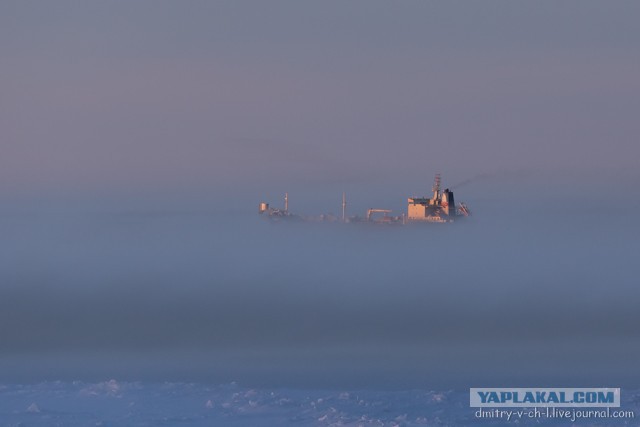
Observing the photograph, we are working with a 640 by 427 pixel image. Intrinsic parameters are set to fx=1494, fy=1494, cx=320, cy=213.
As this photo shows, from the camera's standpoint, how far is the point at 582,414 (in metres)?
44.3

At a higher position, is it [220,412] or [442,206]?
[442,206]

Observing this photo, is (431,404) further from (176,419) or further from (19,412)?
(19,412)

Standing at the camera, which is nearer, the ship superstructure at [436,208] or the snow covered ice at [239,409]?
the snow covered ice at [239,409]

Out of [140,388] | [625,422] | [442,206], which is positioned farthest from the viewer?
[442,206]

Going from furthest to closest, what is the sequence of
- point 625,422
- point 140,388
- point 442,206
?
point 442,206, point 140,388, point 625,422

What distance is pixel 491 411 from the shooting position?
1759 inches

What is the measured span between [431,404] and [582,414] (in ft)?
14.9

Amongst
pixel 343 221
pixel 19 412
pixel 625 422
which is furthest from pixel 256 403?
pixel 343 221

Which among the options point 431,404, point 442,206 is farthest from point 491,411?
point 442,206

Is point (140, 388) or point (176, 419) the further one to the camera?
point (140, 388)

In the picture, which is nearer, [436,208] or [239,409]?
[239,409]

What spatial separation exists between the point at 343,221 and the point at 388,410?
3279 cm

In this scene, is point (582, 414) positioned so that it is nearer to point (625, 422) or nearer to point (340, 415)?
point (625, 422)

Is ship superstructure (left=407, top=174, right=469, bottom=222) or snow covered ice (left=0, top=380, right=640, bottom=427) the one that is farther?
ship superstructure (left=407, top=174, right=469, bottom=222)
